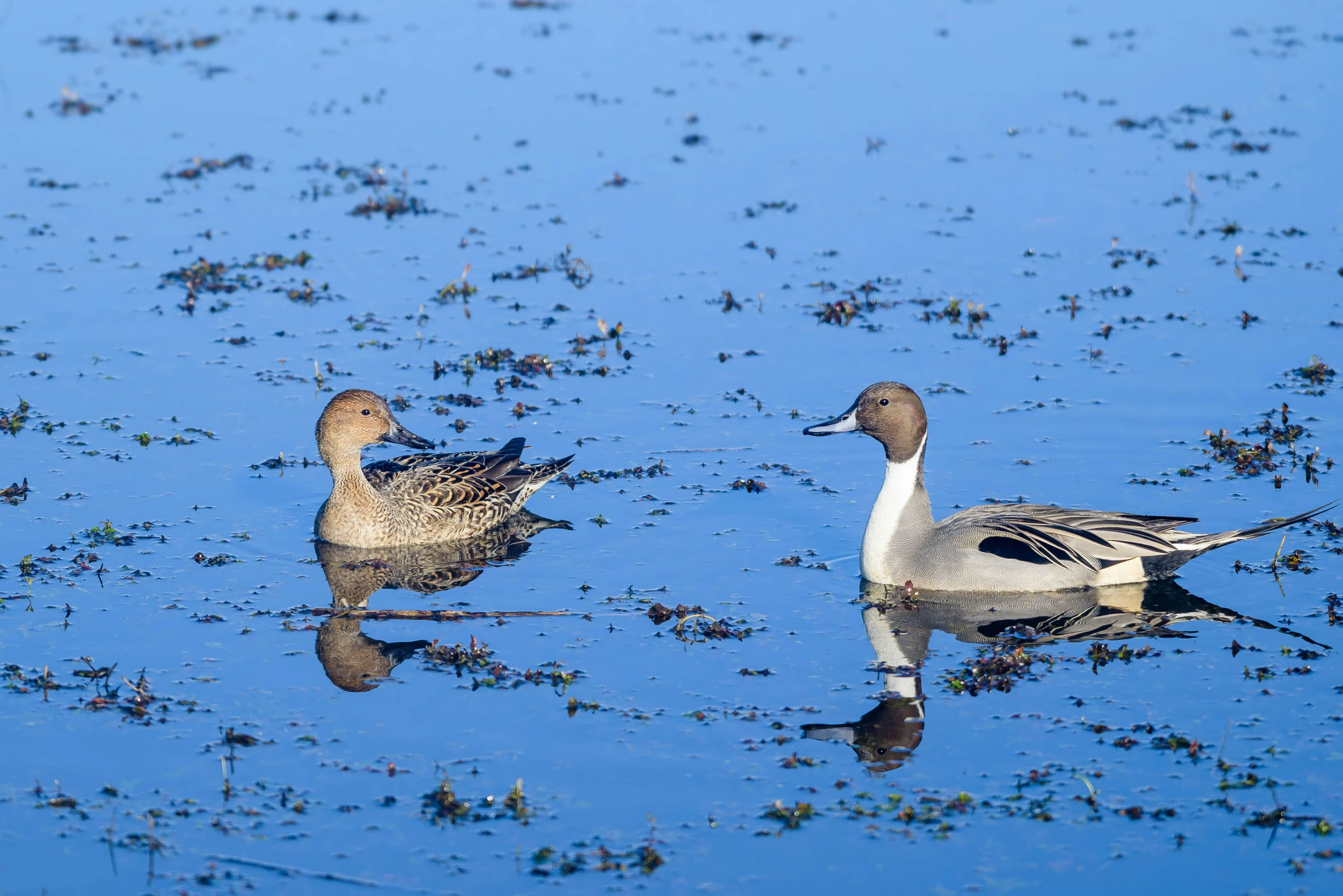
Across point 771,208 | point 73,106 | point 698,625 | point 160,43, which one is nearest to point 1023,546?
point 698,625

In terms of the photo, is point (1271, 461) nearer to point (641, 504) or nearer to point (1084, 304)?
point (1084, 304)

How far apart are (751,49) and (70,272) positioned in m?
12.3

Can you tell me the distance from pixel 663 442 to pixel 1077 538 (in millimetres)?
3512

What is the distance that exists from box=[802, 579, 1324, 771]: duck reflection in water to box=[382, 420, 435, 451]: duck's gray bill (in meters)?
3.34

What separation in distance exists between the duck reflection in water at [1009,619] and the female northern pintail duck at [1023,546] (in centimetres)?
9

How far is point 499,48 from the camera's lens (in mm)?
23984

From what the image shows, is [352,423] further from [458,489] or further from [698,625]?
[698,625]

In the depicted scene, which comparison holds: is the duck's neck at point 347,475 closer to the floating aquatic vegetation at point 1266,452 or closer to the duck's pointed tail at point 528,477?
the duck's pointed tail at point 528,477

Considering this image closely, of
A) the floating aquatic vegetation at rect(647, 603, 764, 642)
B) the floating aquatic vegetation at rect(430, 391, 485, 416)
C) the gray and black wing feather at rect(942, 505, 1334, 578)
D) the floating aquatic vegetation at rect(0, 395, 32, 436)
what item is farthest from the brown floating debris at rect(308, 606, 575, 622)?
the floating aquatic vegetation at rect(0, 395, 32, 436)

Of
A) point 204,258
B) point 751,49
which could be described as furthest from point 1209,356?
point 751,49

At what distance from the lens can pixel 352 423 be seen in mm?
10594

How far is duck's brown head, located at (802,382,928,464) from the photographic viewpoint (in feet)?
31.9

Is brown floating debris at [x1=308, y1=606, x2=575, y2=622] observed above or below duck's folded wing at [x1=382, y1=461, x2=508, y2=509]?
below

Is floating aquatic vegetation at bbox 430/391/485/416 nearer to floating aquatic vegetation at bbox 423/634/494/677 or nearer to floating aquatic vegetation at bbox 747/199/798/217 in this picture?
floating aquatic vegetation at bbox 423/634/494/677
